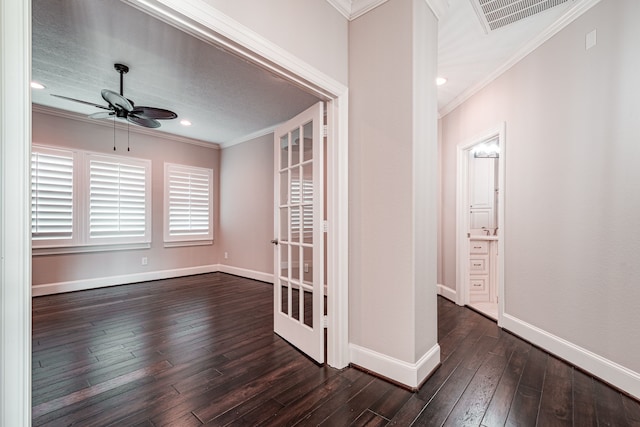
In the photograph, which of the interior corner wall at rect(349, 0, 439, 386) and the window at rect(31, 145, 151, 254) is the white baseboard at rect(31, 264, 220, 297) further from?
the interior corner wall at rect(349, 0, 439, 386)

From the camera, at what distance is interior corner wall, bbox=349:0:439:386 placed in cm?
195

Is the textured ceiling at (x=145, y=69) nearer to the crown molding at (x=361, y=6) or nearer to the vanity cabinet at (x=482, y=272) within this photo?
the crown molding at (x=361, y=6)

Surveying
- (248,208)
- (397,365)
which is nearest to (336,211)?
(397,365)

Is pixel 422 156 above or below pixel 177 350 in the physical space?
above

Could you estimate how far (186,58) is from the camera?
2793mm

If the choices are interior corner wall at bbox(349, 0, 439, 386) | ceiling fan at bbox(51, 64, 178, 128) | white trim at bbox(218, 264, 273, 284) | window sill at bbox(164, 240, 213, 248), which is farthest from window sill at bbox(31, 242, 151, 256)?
interior corner wall at bbox(349, 0, 439, 386)

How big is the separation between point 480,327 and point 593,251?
1.26 metres

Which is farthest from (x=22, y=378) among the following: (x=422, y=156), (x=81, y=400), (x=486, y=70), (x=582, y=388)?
(x=486, y=70)

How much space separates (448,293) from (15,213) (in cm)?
418

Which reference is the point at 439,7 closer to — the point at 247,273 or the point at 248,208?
the point at 248,208

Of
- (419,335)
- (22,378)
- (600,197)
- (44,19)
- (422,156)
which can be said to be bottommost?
(419,335)

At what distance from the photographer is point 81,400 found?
1.81 metres

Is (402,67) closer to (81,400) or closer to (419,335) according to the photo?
(419,335)

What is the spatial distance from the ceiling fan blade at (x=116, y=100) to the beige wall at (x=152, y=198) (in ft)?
7.08
